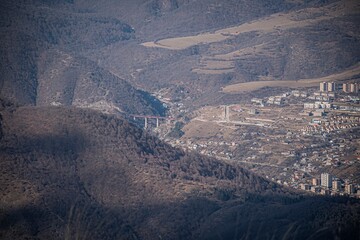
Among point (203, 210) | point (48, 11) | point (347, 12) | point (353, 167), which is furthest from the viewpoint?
point (48, 11)

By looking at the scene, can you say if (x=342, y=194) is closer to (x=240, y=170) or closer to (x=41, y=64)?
(x=240, y=170)

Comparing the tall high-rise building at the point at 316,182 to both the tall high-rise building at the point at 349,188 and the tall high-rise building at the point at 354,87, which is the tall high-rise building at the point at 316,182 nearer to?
the tall high-rise building at the point at 349,188

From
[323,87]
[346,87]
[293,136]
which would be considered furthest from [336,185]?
[323,87]

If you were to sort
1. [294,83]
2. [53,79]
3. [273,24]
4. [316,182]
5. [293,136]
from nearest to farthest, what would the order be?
[316,182] → [293,136] → [53,79] → [294,83] → [273,24]

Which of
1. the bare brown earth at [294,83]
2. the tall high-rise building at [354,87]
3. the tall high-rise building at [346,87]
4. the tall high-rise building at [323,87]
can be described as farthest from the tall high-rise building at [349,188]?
the bare brown earth at [294,83]

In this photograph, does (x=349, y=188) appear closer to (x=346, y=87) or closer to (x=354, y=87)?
(x=354, y=87)

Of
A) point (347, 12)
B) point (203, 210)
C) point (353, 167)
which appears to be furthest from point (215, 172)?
point (347, 12)

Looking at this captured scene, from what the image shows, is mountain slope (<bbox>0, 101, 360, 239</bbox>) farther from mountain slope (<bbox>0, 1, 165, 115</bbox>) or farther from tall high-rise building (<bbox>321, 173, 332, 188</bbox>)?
mountain slope (<bbox>0, 1, 165, 115</bbox>)

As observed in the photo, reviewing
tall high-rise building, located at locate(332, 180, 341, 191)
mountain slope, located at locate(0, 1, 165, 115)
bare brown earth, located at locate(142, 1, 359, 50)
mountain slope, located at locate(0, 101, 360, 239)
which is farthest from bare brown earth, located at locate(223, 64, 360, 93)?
mountain slope, located at locate(0, 101, 360, 239)
